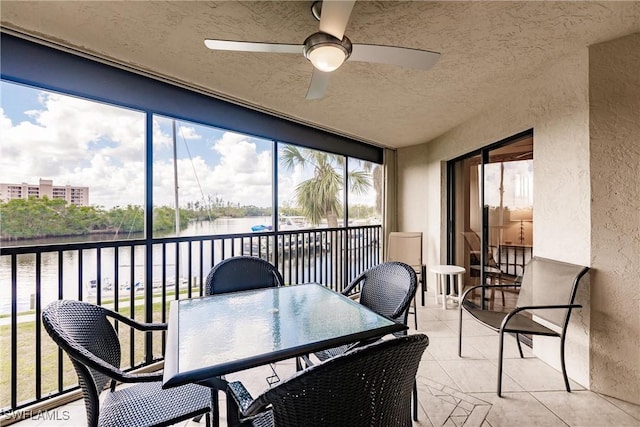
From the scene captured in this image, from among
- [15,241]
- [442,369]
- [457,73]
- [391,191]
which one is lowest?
[442,369]

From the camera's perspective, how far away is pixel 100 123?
232 cm

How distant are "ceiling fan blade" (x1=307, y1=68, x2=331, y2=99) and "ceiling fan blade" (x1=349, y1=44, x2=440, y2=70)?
0.28 metres

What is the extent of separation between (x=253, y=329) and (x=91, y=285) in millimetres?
1629

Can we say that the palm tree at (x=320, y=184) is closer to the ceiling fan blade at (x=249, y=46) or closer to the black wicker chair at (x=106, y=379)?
the ceiling fan blade at (x=249, y=46)

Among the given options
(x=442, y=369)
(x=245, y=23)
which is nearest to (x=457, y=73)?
(x=245, y=23)

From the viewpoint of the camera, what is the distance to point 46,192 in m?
2.09

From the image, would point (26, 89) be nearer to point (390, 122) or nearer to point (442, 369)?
point (390, 122)

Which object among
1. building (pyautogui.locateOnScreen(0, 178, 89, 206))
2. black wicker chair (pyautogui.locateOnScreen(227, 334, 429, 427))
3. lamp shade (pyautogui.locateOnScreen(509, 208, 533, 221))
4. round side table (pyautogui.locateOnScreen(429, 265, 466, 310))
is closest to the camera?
black wicker chair (pyautogui.locateOnScreen(227, 334, 429, 427))

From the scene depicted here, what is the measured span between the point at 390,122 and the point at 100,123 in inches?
118

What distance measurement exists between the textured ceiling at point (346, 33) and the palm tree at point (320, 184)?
112 cm

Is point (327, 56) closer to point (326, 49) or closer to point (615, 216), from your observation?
point (326, 49)

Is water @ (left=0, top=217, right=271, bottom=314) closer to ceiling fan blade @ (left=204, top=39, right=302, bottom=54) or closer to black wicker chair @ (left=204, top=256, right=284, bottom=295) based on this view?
black wicker chair @ (left=204, top=256, right=284, bottom=295)

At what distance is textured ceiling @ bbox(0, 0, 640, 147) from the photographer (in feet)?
5.61

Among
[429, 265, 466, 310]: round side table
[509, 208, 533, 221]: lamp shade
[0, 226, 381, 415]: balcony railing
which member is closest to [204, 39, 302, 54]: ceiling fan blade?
[0, 226, 381, 415]: balcony railing
